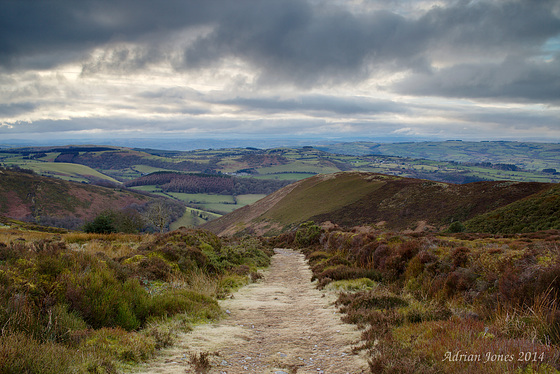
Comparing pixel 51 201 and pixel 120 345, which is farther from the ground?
pixel 120 345

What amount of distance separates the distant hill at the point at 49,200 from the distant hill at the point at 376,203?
52083 millimetres

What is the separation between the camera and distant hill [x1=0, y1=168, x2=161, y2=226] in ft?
336

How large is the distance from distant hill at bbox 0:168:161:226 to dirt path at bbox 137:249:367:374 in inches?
4012

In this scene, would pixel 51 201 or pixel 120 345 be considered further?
pixel 51 201

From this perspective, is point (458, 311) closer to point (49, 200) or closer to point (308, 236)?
point (308, 236)

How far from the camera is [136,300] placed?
716 centimetres

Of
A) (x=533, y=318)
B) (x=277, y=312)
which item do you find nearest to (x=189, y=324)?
(x=277, y=312)

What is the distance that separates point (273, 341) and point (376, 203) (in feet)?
212

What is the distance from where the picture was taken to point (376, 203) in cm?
6756

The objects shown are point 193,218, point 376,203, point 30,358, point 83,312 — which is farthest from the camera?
point 193,218

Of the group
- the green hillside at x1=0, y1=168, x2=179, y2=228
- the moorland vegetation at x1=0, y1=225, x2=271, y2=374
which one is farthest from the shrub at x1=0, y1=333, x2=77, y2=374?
the green hillside at x1=0, y1=168, x2=179, y2=228

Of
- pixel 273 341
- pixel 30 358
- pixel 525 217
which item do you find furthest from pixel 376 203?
pixel 30 358

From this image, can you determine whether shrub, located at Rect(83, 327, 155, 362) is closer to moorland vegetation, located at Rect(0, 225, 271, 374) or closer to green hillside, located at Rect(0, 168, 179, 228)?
moorland vegetation, located at Rect(0, 225, 271, 374)

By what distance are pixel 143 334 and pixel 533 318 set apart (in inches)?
278
